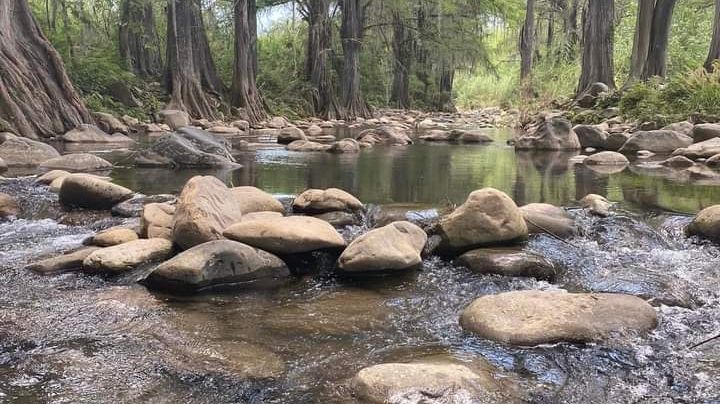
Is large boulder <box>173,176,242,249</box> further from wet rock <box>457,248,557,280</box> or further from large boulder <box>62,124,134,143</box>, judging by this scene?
large boulder <box>62,124,134,143</box>

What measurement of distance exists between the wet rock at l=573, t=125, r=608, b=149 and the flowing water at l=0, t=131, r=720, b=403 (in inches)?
275

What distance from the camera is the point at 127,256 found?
418 centimetres

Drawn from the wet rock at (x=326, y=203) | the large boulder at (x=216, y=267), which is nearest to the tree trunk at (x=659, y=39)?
the wet rock at (x=326, y=203)

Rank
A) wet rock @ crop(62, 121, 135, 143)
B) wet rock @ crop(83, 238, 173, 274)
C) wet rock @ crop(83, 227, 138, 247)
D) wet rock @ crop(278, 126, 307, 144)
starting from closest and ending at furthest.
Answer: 1. wet rock @ crop(83, 238, 173, 274)
2. wet rock @ crop(83, 227, 138, 247)
3. wet rock @ crop(62, 121, 135, 143)
4. wet rock @ crop(278, 126, 307, 144)

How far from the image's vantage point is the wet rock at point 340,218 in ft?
17.9

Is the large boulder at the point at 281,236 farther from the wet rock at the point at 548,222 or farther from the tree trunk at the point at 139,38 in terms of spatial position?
the tree trunk at the point at 139,38

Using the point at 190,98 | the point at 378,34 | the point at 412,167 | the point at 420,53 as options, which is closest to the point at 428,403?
the point at 412,167

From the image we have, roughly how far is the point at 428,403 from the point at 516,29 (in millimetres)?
33476

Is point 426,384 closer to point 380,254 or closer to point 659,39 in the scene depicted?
point 380,254

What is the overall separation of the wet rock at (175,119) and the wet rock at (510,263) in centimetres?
1326

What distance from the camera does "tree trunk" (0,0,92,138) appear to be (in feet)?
37.6

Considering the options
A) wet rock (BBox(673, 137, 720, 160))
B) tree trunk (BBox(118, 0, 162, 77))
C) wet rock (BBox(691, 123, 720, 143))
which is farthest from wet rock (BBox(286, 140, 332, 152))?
tree trunk (BBox(118, 0, 162, 77))

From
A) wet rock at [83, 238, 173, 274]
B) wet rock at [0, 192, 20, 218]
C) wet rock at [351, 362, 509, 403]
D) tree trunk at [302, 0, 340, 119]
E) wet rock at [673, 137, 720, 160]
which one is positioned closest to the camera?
wet rock at [351, 362, 509, 403]

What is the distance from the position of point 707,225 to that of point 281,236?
3.31 m
